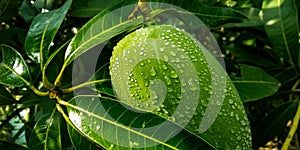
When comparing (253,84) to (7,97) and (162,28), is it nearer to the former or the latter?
(162,28)

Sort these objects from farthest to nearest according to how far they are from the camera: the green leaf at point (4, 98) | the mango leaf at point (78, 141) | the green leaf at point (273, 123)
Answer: the green leaf at point (273, 123)
the green leaf at point (4, 98)
the mango leaf at point (78, 141)

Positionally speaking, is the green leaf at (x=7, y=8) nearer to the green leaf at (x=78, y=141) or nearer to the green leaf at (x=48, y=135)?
the green leaf at (x=48, y=135)

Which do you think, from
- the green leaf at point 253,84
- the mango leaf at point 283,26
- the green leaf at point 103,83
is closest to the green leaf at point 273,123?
the mango leaf at point 283,26

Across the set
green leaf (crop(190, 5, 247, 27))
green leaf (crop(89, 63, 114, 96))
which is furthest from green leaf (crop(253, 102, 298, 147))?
green leaf (crop(89, 63, 114, 96))

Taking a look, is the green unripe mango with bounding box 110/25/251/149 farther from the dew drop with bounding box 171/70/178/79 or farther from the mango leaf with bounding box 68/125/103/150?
the mango leaf with bounding box 68/125/103/150

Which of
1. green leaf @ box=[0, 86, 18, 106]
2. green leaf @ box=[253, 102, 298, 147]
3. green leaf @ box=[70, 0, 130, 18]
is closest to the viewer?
green leaf @ box=[0, 86, 18, 106]

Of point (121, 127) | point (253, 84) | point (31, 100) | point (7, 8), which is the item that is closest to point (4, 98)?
point (31, 100)
